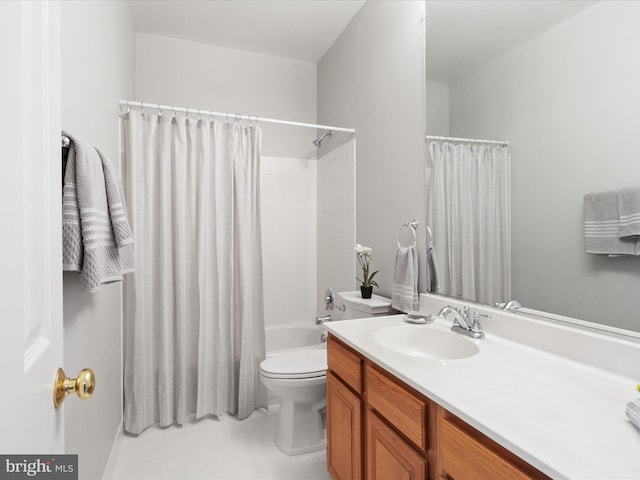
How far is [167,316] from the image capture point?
2.09 metres

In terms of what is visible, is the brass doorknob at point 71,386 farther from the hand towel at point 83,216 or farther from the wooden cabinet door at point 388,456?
the wooden cabinet door at point 388,456

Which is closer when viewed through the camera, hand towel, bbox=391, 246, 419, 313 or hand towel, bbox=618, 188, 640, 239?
hand towel, bbox=618, 188, 640, 239

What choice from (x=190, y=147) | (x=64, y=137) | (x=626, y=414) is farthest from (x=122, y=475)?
(x=626, y=414)

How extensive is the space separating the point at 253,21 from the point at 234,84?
54 centimetres

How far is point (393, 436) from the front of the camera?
1.06 meters

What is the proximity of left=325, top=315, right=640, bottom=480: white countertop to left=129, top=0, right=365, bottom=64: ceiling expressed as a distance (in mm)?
2247

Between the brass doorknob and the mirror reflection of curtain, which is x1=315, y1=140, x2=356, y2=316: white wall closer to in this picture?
the mirror reflection of curtain

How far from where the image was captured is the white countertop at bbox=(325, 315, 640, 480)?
596 millimetres

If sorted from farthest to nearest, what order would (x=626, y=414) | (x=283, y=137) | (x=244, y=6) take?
(x=283, y=137) → (x=244, y=6) → (x=626, y=414)

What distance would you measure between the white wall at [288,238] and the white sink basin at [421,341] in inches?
68.7

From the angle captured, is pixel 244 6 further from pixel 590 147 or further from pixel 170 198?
pixel 590 147

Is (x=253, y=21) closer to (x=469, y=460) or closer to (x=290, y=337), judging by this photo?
(x=290, y=337)

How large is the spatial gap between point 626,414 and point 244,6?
2.74 meters

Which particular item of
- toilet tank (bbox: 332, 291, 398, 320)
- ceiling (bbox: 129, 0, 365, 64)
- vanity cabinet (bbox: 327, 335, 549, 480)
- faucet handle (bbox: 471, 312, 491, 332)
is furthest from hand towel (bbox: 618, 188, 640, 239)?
ceiling (bbox: 129, 0, 365, 64)
